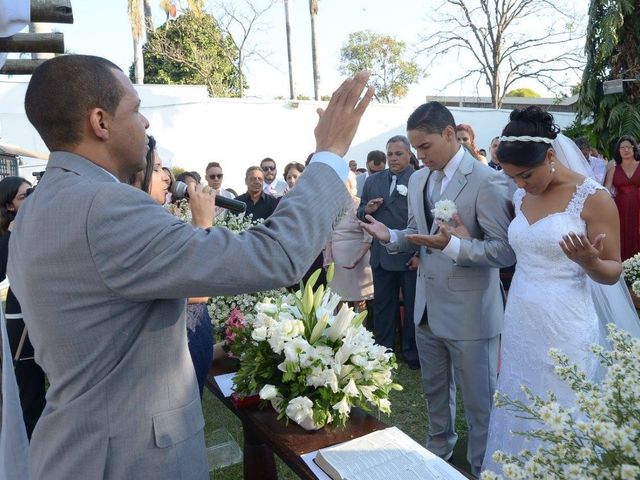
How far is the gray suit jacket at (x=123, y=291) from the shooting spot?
1.33 metres

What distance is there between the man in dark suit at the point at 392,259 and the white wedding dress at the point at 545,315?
267 centimetres

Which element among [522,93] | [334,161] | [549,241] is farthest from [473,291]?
[522,93]

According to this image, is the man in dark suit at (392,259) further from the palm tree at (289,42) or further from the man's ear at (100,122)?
the palm tree at (289,42)

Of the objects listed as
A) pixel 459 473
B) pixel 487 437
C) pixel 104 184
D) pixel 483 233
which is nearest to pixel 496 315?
pixel 483 233

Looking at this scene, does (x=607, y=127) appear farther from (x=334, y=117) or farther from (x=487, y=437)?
(x=334, y=117)

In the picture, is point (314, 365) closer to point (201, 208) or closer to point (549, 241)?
point (201, 208)

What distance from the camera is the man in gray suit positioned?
1.33 metres

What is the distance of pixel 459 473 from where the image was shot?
6.47ft

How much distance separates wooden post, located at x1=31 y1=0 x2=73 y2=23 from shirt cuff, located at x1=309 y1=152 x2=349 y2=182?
171cm

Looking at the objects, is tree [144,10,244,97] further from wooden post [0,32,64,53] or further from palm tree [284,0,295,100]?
wooden post [0,32,64,53]

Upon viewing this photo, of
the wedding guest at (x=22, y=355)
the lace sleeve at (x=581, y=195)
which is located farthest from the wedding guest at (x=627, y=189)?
the wedding guest at (x=22, y=355)

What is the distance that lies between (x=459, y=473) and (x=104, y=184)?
1.52 meters

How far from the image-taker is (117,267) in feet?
4.37

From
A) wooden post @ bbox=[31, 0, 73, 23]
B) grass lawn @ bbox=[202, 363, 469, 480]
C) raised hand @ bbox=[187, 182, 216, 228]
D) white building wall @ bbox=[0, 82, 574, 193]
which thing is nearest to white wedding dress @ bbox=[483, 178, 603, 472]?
grass lawn @ bbox=[202, 363, 469, 480]
